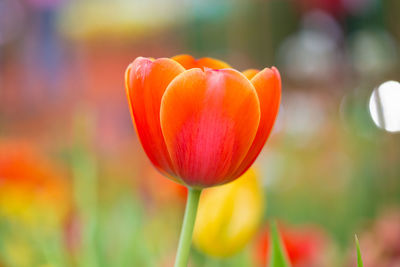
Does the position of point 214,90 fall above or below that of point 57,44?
above

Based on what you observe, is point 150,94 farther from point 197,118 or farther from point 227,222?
point 227,222

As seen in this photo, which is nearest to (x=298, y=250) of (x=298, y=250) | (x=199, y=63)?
(x=298, y=250)

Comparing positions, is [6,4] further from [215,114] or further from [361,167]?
[215,114]

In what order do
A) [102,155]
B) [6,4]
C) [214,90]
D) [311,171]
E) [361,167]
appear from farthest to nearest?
[6,4]
[311,171]
[102,155]
[361,167]
[214,90]

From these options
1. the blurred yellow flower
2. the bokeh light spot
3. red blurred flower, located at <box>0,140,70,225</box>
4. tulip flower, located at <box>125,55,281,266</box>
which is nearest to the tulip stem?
tulip flower, located at <box>125,55,281,266</box>

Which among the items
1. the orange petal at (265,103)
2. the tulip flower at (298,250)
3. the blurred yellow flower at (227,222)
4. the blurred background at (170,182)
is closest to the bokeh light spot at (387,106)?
the blurred background at (170,182)

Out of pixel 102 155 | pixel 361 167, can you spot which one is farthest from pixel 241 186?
pixel 102 155

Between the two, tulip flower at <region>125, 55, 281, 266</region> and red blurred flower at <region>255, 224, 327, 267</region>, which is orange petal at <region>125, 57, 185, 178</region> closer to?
tulip flower at <region>125, 55, 281, 266</region>
